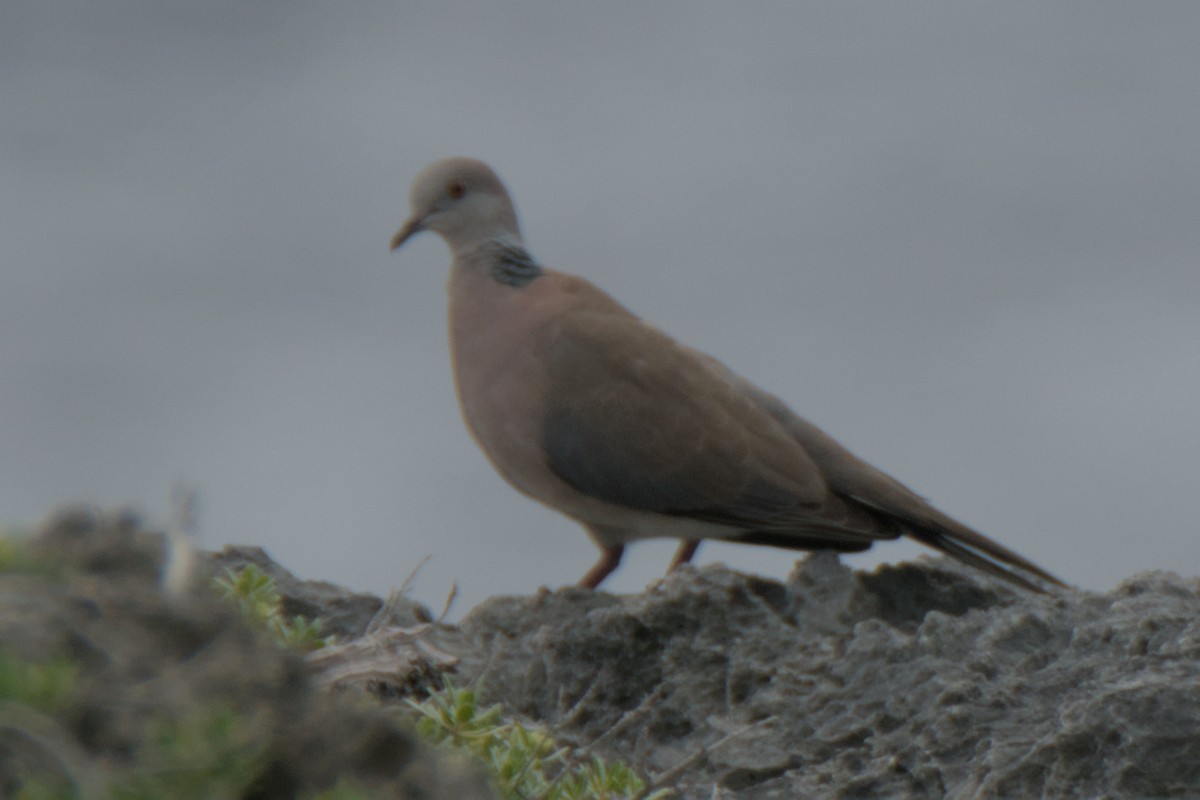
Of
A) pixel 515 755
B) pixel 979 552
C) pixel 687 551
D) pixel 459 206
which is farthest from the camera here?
pixel 459 206

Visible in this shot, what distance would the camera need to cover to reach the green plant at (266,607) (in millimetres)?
4371

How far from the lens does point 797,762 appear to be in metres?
4.23

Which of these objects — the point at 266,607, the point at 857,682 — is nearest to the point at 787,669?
the point at 857,682

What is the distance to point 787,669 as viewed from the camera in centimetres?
454

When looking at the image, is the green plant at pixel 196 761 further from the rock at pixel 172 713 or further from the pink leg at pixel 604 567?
the pink leg at pixel 604 567

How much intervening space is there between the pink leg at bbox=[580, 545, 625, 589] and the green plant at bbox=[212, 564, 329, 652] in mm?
2427

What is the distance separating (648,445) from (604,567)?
642 mm

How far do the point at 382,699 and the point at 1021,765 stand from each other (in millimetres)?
1559

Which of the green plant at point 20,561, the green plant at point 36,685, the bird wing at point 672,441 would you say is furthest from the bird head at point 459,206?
the green plant at point 36,685

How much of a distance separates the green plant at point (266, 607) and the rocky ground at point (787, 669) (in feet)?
0.46

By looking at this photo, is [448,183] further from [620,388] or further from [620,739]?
[620,739]

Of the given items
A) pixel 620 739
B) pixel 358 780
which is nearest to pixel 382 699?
pixel 620 739

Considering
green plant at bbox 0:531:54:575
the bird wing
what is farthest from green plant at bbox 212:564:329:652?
the bird wing

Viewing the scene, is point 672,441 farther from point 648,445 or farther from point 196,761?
point 196,761
